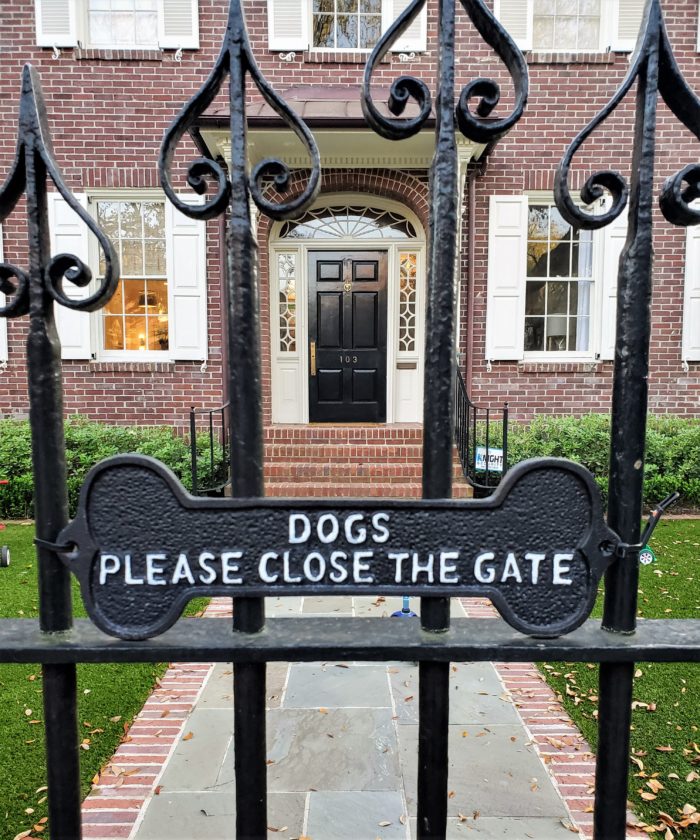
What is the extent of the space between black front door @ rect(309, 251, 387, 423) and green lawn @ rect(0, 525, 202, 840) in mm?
5291

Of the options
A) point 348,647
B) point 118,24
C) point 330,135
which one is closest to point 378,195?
point 330,135

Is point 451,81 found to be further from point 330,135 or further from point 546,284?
point 546,284

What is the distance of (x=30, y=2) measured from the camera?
24.9 feet

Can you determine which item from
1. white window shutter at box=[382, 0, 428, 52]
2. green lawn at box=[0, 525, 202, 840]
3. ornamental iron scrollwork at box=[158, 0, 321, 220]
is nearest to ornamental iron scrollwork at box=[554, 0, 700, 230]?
ornamental iron scrollwork at box=[158, 0, 321, 220]

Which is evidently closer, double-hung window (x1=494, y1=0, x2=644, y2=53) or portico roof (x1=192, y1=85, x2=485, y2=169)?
portico roof (x1=192, y1=85, x2=485, y2=169)

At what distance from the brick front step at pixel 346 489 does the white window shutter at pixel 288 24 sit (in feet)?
18.8

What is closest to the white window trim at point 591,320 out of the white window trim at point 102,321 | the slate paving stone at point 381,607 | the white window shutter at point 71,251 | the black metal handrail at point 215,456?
the black metal handrail at point 215,456

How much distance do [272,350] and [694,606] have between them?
617 cm

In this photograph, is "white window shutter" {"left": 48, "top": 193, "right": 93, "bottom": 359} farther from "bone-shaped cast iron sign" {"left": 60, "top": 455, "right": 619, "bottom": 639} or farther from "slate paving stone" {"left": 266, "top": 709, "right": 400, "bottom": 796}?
"bone-shaped cast iron sign" {"left": 60, "top": 455, "right": 619, "bottom": 639}

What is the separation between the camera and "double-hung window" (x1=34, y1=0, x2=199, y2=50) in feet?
24.9

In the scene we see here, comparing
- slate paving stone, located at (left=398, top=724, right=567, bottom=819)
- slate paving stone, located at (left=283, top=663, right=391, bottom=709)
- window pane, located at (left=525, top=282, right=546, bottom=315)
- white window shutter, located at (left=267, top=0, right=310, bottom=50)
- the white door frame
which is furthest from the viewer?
the white door frame

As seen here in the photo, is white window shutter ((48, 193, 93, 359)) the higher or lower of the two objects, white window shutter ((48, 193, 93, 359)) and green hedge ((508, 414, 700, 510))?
the higher

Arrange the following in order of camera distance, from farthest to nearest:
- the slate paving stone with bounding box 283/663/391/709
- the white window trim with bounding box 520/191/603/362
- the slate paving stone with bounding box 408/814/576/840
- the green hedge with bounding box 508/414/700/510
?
the white window trim with bounding box 520/191/603/362 → the green hedge with bounding box 508/414/700/510 → the slate paving stone with bounding box 283/663/391/709 → the slate paving stone with bounding box 408/814/576/840

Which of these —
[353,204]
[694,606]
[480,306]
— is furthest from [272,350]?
[694,606]
